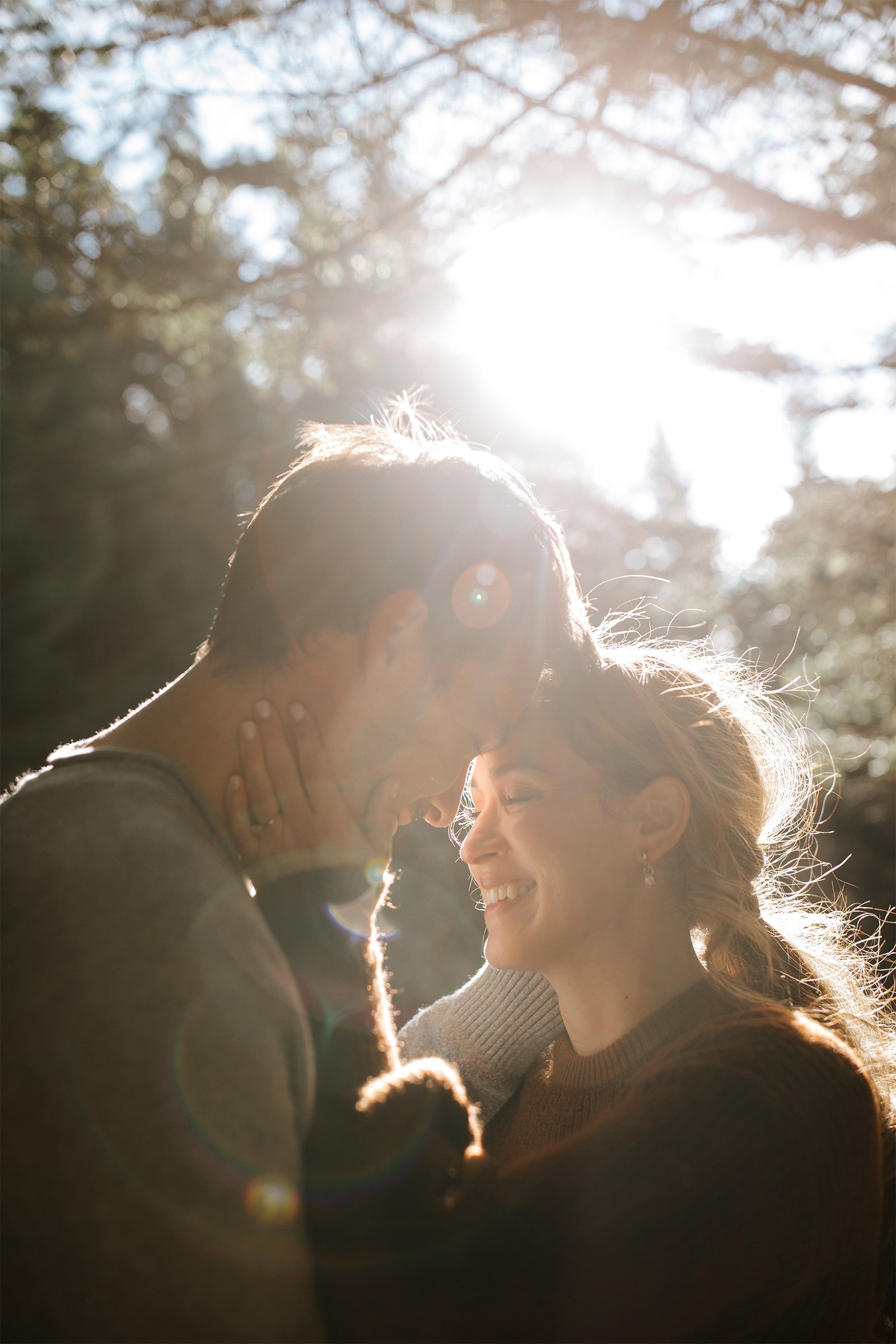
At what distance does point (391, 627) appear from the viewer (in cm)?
146

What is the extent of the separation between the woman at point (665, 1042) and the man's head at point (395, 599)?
484 mm

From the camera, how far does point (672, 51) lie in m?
3.16

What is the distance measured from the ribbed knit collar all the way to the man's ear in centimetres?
110

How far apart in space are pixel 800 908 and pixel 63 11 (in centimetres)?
403

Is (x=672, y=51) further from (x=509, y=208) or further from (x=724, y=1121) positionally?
(x=724, y=1121)

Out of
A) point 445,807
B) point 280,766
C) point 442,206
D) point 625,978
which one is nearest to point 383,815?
point 280,766

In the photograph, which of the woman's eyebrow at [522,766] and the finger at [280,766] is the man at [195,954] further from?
the woman's eyebrow at [522,766]

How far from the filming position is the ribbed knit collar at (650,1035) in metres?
1.94

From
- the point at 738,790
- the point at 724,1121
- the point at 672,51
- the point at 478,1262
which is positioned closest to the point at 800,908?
the point at 738,790

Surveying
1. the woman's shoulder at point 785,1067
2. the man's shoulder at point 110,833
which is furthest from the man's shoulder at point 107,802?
the woman's shoulder at point 785,1067

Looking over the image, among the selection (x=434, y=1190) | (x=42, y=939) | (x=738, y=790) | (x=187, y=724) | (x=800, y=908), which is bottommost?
(x=800, y=908)

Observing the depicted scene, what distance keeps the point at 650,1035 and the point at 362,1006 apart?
955 millimetres

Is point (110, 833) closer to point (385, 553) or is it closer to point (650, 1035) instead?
point (385, 553)

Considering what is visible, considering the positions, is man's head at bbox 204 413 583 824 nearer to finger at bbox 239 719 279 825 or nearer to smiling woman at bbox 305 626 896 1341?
finger at bbox 239 719 279 825
